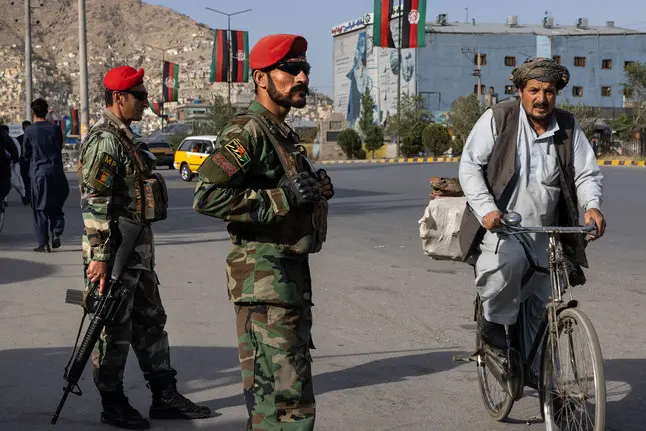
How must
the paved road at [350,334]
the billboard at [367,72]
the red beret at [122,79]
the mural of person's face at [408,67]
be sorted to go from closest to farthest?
the red beret at [122,79]
the paved road at [350,334]
the mural of person's face at [408,67]
the billboard at [367,72]

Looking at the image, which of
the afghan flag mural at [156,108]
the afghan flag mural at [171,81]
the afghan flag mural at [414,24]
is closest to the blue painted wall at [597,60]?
the afghan flag mural at [156,108]

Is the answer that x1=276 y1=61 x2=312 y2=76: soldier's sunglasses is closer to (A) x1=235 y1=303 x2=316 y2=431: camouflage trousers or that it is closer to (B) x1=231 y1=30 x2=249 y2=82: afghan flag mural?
(A) x1=235 y1=303 x2=316 y2=431: camouflage trousers

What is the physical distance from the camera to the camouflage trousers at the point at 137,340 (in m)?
5.23

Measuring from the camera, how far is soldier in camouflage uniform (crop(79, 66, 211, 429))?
512cm

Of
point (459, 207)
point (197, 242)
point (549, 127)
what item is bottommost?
point (197, 242)

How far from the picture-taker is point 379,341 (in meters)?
7.28

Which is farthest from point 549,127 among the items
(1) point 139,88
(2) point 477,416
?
(1) point 139,88

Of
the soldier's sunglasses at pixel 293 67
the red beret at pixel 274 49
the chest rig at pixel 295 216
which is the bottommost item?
the chest rig at pixel 295 216

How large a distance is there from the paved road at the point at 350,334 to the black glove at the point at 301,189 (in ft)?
6.14

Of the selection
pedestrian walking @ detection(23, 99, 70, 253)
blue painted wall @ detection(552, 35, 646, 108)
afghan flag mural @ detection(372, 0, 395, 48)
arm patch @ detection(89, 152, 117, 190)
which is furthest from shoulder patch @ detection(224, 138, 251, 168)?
blue painted wall @ detection(552, 35, 646, 108)

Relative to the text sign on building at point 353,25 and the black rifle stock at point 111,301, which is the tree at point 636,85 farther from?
the black rifle stock at point 111,301

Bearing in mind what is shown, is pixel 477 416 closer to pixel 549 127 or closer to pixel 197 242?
pixel 549 127

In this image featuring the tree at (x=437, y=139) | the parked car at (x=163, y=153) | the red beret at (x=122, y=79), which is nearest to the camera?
the red beret at (x=122, y=79)

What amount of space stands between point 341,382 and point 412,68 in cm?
8641
